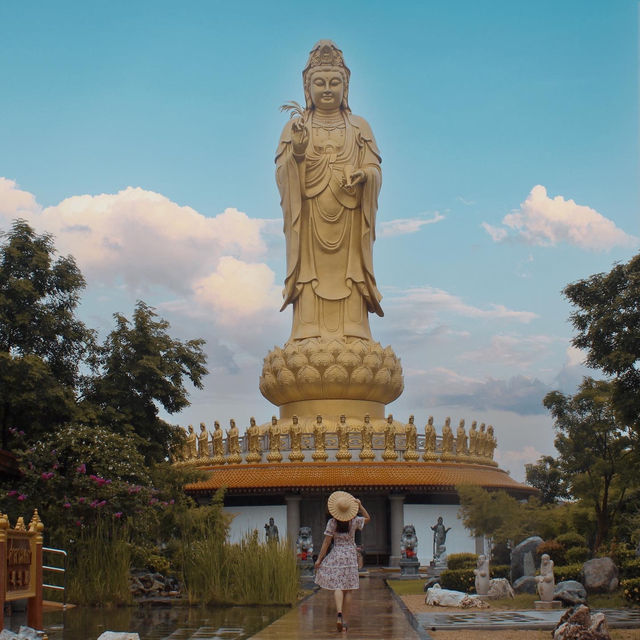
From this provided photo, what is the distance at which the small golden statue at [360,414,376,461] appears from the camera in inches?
1045

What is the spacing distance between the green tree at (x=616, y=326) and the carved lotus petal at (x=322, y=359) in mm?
13153

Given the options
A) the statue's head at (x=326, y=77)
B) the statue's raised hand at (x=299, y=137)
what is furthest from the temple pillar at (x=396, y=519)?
the statue's head at (x=326, y=77)

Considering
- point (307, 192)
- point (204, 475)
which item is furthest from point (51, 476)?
point (307, 192)

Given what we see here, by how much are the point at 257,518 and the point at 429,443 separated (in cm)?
536

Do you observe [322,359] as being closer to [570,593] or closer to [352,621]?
[570,593]

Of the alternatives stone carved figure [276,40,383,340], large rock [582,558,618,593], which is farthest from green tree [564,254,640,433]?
stone carved figure [276,40,383,340]

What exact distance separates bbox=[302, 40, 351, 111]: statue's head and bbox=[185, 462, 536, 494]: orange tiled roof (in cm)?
1264

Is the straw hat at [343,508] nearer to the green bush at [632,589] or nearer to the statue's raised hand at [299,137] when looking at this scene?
the green bush at [632,589]

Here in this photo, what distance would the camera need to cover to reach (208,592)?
14.7 m

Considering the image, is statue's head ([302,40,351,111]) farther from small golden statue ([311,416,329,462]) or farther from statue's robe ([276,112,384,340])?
small golden statue ([311,416,329,462])

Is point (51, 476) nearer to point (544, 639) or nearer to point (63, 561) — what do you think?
point (63, 561)

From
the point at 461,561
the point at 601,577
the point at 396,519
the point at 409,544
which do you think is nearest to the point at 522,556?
the point at 461,561

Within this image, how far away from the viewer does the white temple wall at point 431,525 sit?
1022 inches

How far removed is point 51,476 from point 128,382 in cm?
395
